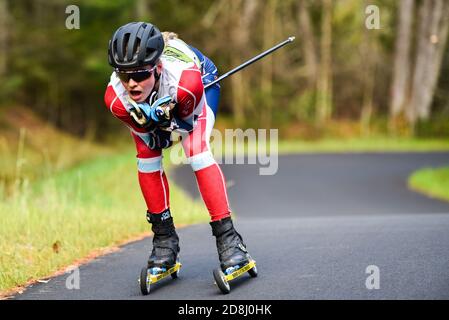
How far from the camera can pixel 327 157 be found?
107 ft

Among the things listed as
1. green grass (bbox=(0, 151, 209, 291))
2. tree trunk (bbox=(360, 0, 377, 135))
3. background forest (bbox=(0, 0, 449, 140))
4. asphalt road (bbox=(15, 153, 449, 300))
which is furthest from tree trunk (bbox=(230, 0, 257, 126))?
asphalt road (bbox=(15, 153, 449, 300))

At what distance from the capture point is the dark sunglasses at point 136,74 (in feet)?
18.3

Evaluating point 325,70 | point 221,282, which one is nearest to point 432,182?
point 221,282

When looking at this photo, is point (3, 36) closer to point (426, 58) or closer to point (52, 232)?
point (426, 58)

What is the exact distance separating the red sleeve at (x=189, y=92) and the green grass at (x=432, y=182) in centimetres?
1477

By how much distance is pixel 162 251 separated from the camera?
6230 millimetres

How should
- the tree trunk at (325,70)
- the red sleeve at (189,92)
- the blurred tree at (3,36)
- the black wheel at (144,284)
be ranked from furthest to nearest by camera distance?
the tree trunk at (325,70) < the blurred tree at (3,36) < the black wheel at (144,284) < the red sleeve at (189,92)

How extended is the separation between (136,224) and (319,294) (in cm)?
495

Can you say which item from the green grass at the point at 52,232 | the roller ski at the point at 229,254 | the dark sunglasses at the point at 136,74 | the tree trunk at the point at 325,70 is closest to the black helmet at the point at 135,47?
the dark sunglasses at the point at 136,74

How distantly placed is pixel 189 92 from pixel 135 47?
0.46 m

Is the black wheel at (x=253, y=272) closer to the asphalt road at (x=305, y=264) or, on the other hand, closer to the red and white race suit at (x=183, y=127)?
the asphalt road at (x=305, y=264)

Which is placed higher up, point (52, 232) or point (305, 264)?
point (305, 264)

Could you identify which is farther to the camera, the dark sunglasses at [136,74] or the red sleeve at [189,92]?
the red sleeve at [189,92]
